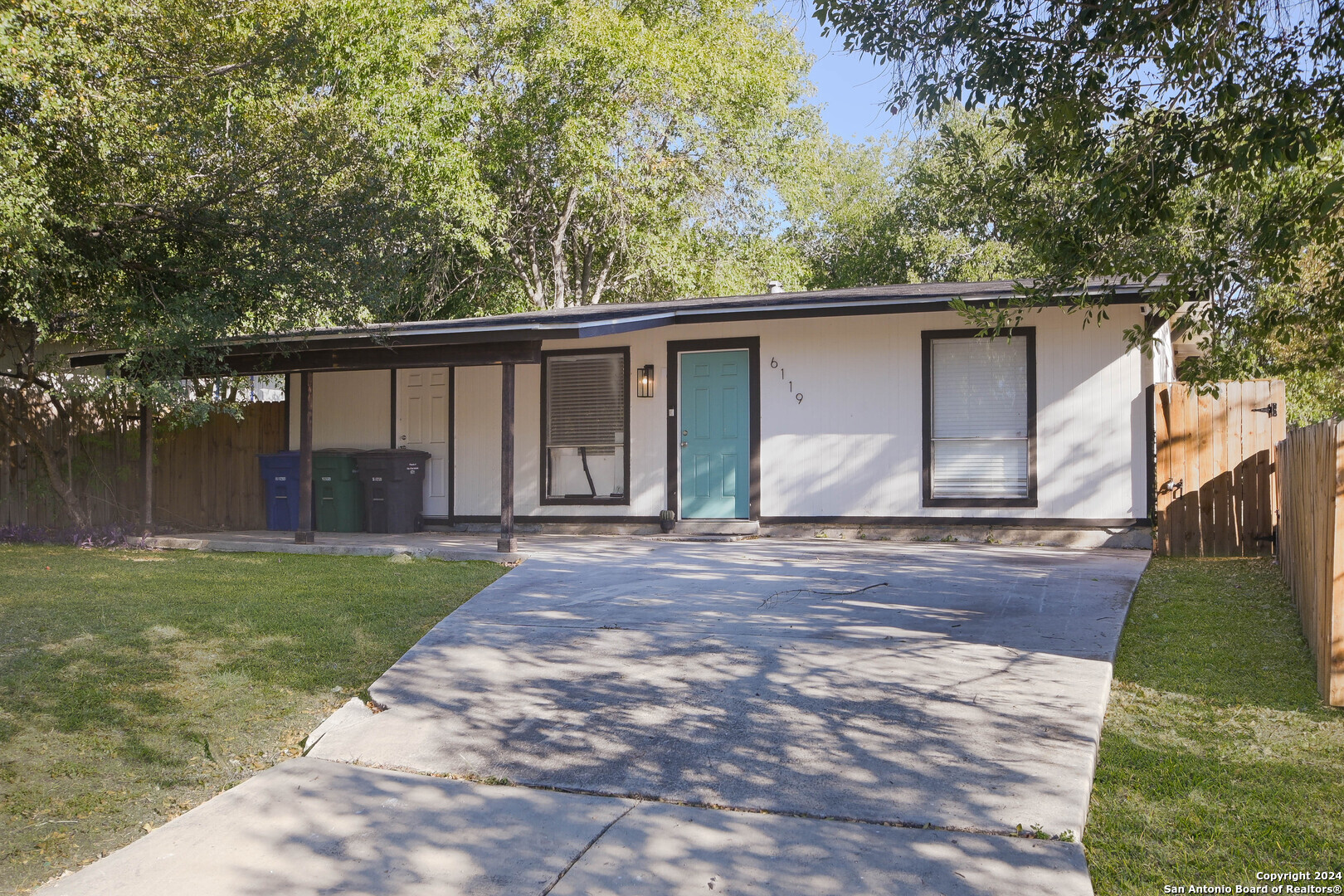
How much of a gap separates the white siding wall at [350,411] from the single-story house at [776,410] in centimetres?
57

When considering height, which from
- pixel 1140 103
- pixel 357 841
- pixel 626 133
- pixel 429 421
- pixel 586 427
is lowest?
pixel 357 841

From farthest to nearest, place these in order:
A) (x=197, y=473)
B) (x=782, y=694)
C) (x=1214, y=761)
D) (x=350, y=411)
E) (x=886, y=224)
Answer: (x=886, y=224) → (x=197, y=473) → (x=350, y=411) → (x=782, y=694) → (x=1214, y=761)

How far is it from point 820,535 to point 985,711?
265 inches

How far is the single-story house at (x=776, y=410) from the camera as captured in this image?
10586mm

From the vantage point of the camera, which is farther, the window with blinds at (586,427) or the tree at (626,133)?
the tree at (626,133)

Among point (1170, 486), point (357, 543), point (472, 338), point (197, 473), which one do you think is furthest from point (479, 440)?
point (1170, 486)

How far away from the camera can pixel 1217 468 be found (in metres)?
10.0

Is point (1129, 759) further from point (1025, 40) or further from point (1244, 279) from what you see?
point (1025, 40)

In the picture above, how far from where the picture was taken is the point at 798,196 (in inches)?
894

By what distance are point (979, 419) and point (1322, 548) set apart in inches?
238

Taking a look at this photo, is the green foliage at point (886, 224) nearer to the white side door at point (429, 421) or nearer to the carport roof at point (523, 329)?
the carport roof at point (523, 329)

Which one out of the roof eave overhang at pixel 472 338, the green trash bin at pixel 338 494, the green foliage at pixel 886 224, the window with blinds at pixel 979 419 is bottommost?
the green trash bin at pixel 338 494

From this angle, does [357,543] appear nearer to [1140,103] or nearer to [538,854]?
[538,854]

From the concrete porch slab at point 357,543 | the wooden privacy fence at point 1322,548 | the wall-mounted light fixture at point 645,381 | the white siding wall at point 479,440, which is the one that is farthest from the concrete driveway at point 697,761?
the white siding wall at point 479,440
